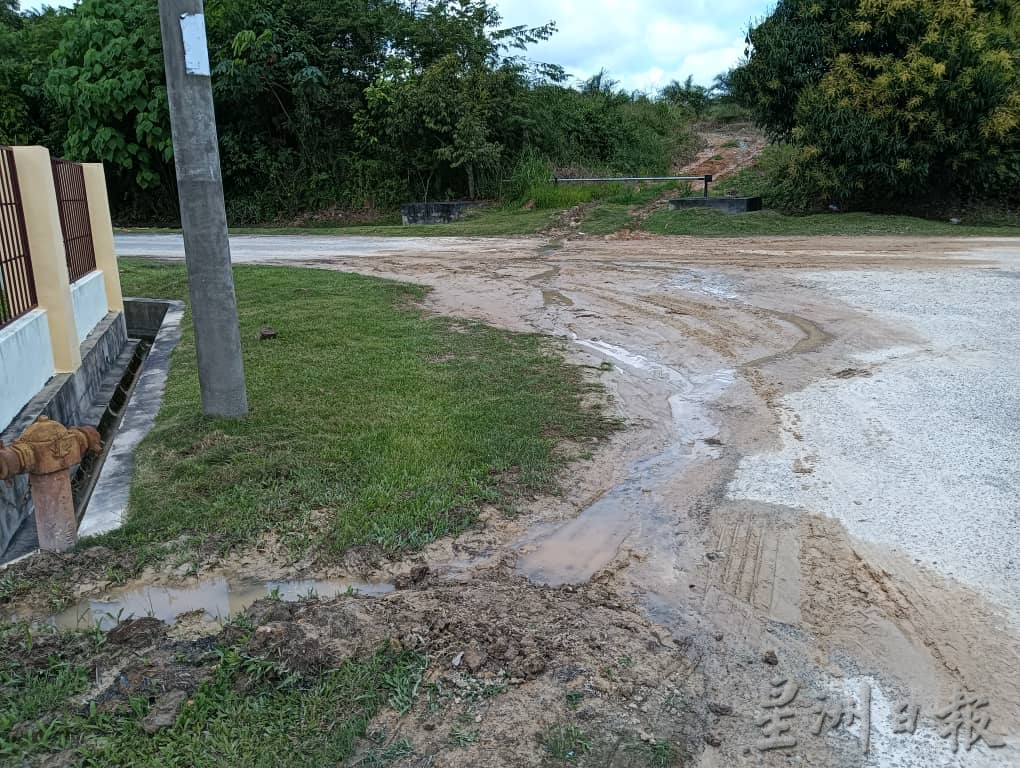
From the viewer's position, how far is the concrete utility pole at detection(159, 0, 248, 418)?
5.50 metres

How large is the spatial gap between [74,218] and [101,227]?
951 mm

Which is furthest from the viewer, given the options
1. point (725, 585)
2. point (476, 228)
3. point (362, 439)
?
point (476, 228)

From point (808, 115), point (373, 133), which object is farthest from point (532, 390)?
point (373, 133)

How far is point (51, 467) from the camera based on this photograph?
418cm

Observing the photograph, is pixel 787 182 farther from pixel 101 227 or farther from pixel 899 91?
pixel 101 227

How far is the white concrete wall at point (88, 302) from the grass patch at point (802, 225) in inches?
427

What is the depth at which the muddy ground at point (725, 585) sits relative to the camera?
2.87 m

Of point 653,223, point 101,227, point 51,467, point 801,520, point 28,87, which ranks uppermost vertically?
point 28,87

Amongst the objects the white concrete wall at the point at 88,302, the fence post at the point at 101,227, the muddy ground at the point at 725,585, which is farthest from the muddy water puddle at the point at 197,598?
the fence post at the point at 101,227

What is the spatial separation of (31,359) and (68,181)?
370cm

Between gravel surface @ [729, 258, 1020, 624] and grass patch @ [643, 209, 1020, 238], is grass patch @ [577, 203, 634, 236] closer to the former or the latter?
grass patch @ [643, 209, 1020, 238]

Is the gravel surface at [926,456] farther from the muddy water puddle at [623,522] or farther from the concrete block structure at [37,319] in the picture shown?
the concrete block structure at [37,319]

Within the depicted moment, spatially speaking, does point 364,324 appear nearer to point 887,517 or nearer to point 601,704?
point 887,517

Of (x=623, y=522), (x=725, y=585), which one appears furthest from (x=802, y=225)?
(x=725, y=585)
